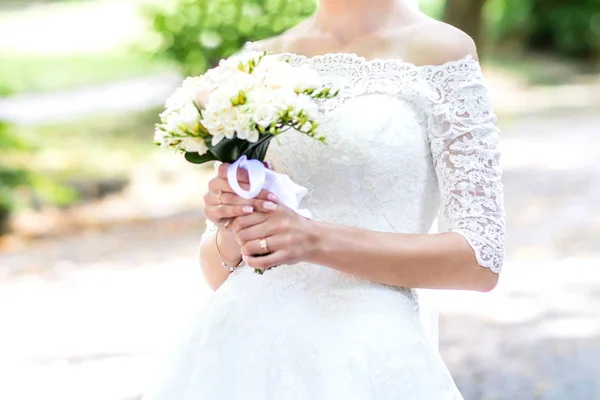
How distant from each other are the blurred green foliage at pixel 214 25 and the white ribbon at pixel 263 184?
6349 mm

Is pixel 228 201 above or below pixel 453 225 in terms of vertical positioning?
above

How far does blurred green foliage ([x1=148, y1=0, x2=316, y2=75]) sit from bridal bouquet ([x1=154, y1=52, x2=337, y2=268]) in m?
6.34

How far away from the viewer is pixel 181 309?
676cm

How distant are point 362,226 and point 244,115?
0.44 metres

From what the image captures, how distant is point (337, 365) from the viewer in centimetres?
198

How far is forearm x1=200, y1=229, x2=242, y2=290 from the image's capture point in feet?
7.24

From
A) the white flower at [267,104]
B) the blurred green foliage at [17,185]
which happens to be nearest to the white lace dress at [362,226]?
the white flower at [267,104]

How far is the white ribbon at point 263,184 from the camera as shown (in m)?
1.86

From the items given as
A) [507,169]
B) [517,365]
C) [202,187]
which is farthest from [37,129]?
[517,365]

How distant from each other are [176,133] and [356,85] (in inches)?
17.2

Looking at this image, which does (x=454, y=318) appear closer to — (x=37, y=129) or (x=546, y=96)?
(x=37, y=129)

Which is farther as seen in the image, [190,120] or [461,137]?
[461,137]

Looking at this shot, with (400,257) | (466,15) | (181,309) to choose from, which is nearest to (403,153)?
(400,257)

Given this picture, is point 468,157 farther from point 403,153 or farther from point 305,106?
point 305,106
